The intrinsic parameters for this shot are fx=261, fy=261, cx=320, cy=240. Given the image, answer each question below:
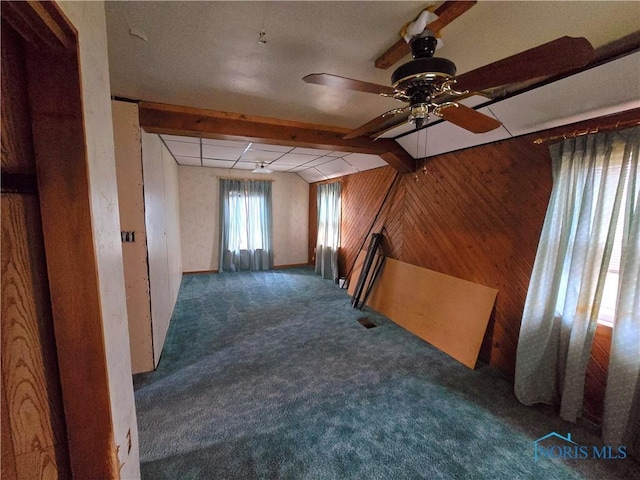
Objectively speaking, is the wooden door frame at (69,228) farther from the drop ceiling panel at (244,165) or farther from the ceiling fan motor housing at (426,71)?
the drop ceiling panel at (244,165)

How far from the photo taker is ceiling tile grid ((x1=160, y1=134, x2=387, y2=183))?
3622 mm

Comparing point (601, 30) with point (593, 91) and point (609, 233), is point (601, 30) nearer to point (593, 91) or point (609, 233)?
point (593, 91)

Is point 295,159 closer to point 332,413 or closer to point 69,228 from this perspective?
point 332,413

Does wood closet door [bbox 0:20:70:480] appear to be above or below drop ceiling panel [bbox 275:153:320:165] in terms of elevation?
below

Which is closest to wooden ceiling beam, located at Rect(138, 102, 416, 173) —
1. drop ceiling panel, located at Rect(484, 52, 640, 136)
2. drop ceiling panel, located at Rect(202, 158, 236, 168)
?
drop ceiling panel, located at Rect(484, 52, 640, 136)

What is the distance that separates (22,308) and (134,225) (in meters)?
1.89

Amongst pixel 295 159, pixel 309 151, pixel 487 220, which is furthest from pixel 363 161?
→ pixel 487 220

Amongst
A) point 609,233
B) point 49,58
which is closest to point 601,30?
point 609,233

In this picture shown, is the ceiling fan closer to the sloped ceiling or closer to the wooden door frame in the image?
the sloped ceiling

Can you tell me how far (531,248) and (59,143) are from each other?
2959mm

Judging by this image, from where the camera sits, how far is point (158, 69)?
1.64 meters

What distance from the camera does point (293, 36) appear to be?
1.31m

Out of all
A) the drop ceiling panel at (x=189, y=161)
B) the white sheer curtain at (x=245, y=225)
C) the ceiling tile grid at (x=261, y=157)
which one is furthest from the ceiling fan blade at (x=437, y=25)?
the white sheer curtain at (x=245, y=225)

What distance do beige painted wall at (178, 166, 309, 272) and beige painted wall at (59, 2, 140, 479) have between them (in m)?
5.11
